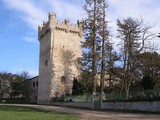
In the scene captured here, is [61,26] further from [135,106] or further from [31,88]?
[135,106]

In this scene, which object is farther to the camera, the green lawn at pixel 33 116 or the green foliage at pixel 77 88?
→ the green foliage at pixel 77 88

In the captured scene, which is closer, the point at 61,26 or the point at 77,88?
the point at 77,88

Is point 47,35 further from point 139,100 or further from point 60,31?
point 139,100

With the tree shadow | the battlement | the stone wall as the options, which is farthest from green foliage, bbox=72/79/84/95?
the stone wall

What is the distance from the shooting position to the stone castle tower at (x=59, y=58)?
209 feet

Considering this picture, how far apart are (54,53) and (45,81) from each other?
6220 mm

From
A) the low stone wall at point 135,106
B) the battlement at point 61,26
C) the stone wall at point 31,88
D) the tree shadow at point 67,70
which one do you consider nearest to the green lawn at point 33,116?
the low stone wall at point 135,106

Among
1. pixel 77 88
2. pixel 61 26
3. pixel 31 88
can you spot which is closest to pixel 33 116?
pixel 77 88

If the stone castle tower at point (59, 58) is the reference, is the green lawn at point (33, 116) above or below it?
below

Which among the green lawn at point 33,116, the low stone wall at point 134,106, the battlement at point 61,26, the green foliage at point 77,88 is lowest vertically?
the green lawn at point 33,116

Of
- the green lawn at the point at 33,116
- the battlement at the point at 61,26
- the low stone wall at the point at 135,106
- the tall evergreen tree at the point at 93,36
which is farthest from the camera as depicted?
the battlement at the point at 61,26

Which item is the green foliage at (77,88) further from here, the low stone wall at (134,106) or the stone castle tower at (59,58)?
the low stone wall at (134,106)

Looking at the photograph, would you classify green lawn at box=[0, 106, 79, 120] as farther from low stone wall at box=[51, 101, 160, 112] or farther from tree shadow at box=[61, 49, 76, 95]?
tree shadow at box=[61, 49, 76, 95]

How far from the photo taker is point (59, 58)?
213ft
